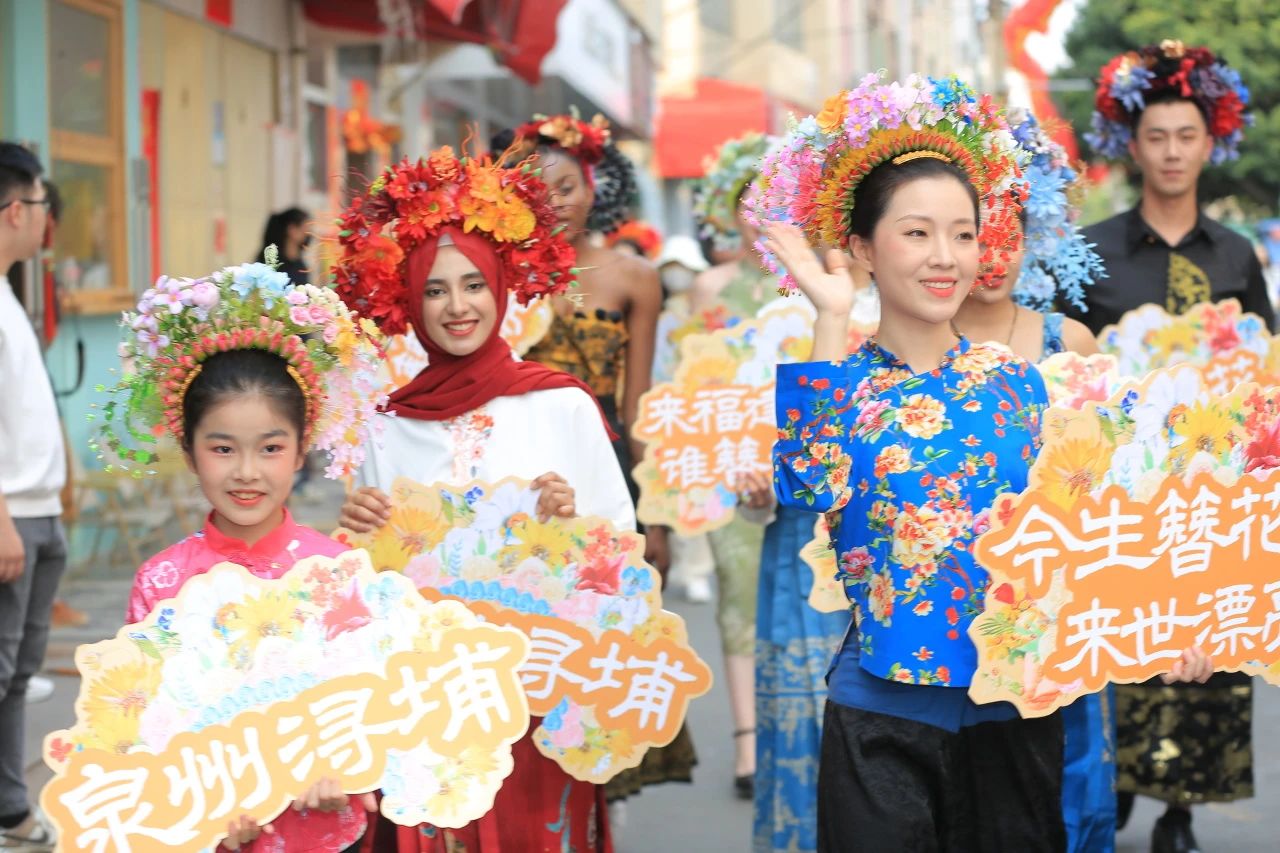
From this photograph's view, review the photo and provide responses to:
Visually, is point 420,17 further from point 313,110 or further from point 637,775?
point 637,775

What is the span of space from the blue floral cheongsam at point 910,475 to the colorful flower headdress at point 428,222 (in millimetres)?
937

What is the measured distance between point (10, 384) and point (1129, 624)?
3.16 meters

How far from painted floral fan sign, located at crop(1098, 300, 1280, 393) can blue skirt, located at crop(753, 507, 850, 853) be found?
1.02 m

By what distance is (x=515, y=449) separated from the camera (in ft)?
13.0

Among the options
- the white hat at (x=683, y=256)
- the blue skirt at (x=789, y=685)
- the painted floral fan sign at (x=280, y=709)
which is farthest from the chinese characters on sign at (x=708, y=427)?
the white hat at (x=683, y=256)

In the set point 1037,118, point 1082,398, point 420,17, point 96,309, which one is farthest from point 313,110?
point 1082,398

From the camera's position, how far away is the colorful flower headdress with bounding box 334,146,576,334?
3.93 metres

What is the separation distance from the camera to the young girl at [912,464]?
3.17 m

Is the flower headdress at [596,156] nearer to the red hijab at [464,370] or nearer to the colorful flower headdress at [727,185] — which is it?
the colorful flower headdress at [727,185]

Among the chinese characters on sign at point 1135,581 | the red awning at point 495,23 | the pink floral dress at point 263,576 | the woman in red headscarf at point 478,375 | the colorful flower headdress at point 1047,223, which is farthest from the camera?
the red awning at point 495,23

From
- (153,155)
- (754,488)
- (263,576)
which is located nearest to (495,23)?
(153,155)

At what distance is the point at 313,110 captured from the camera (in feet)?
45.0

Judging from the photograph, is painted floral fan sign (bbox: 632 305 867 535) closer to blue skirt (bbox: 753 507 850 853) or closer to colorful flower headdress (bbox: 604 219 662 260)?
blue skirt (bbox: 753 507 850 853)

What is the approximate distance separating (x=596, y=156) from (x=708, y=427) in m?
1.01
